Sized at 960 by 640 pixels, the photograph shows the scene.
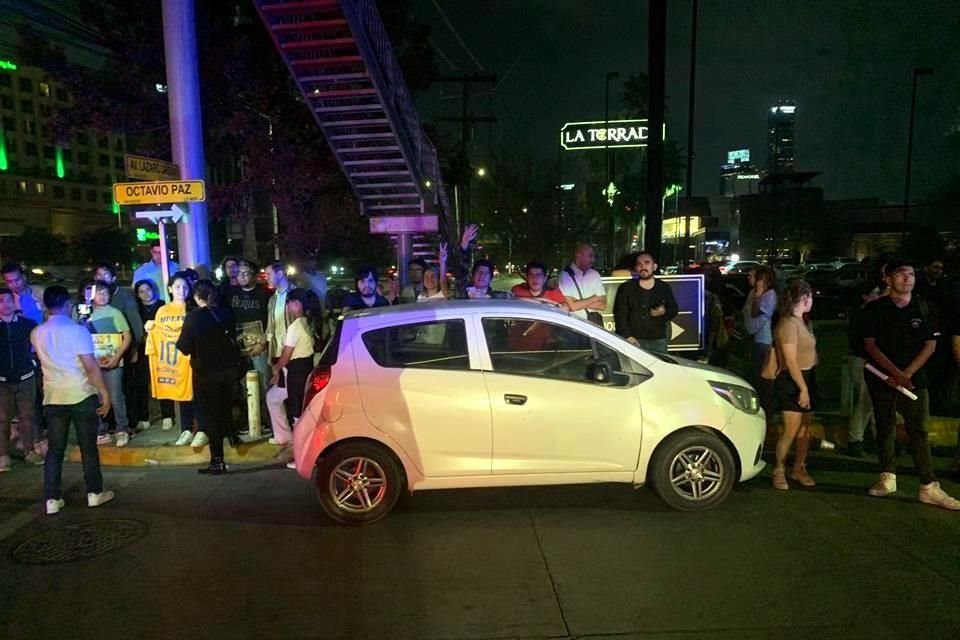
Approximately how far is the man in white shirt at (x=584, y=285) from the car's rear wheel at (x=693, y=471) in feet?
8.11

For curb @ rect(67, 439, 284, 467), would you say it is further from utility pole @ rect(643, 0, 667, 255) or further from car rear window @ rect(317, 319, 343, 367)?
utility pole @ rect(643, 0, 667, 255)

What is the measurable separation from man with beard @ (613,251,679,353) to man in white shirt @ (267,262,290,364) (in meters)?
3.56

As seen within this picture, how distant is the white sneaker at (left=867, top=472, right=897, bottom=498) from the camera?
5.32 metres

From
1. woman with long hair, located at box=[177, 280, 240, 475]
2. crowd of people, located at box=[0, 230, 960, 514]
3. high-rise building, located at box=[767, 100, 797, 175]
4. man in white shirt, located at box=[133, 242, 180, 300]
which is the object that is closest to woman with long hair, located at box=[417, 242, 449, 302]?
crowd of people, located at box=[0, 230, 960, 514]

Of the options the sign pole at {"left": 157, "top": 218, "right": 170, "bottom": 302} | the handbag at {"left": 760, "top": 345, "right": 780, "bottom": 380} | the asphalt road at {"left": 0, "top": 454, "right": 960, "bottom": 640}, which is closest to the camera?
the asphalt road at {"left": 0, "top": 454, "right": 960, "bottom": 640}

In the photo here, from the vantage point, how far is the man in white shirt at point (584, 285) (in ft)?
23.6

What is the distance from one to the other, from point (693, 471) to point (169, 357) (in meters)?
5.41

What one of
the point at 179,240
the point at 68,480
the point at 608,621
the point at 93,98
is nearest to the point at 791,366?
→ the point at 608,621

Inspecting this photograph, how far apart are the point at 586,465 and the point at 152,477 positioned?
4259 millimetres

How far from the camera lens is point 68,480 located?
20.7 ft

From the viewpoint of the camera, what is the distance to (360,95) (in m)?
11.8

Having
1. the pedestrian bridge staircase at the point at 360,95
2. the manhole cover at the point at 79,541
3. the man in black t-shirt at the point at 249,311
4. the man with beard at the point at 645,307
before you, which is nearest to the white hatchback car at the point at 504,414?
the manhole cover at the point at 79,541

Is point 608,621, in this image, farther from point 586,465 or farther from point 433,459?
point 433,459

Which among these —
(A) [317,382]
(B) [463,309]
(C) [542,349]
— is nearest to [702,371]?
(C) [542,349]
